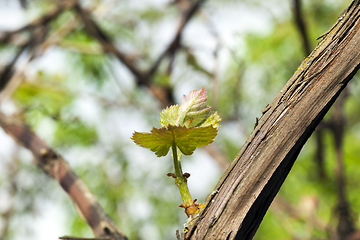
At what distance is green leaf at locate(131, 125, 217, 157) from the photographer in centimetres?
43

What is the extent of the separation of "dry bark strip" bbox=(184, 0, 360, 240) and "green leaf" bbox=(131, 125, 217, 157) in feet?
0.18

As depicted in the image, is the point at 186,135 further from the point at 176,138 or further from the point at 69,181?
the point at 69,181

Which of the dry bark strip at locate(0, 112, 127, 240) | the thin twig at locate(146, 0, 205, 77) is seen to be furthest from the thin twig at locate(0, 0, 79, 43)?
the dry bark strip at locate(0, 112, 127, 240)

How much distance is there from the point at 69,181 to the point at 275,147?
0.54 m

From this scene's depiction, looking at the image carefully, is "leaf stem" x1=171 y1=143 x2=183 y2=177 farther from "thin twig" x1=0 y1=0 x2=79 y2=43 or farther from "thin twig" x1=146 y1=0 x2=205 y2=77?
"thin twig" x1=146 y1=0 x2=205 y2=77

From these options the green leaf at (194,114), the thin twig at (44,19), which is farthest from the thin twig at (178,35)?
the green leaf at (194,114)

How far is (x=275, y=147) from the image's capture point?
422mm

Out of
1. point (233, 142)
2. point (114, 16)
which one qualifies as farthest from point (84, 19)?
point (233, 142)

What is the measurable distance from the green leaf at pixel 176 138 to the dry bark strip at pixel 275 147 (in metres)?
0.06

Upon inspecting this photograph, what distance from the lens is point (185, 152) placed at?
46 centimetres

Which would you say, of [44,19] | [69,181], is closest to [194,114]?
[69,181]

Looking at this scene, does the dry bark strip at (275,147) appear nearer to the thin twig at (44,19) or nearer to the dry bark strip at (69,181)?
the dry bark strip at (69,181)

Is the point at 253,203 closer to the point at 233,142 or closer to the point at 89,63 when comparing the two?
the point at 89,63

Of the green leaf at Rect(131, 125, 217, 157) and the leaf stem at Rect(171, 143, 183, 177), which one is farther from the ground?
the green leaf at Rect(131, 125, 217, 157)
